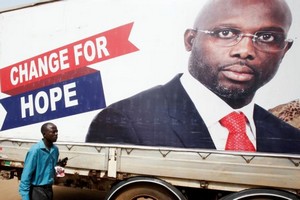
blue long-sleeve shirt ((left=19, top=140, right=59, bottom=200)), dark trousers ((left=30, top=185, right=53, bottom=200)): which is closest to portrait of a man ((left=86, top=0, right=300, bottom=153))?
blue long-sleeve shirt ((left=19, top=140, right=59, bottom=200))

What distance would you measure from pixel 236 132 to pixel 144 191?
1.31m

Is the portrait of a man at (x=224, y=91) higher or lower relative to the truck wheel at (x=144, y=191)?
higher

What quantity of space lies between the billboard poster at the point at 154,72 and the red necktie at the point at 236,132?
2cm

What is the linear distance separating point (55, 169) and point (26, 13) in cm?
229

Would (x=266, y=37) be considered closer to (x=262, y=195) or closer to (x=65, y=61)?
(x=262, y=195)

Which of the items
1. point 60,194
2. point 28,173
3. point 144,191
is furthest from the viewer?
point 60,194

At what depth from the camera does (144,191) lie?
3.56 m

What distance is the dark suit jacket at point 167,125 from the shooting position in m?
3.08

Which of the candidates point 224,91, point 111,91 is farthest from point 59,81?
point 224,91

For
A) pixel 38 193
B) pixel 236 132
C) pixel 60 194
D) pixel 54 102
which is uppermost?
pixel 54 102

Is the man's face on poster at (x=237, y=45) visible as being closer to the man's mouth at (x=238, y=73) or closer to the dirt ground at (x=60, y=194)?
the man's mouth at (x=238, y=73)

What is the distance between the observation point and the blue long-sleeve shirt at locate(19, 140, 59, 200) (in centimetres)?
302

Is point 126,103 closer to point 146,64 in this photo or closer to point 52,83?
point 146,64

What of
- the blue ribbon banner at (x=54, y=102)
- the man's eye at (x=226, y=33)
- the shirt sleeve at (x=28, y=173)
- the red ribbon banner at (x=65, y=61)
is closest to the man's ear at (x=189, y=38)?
the man's eye at (x=226, y=33)
